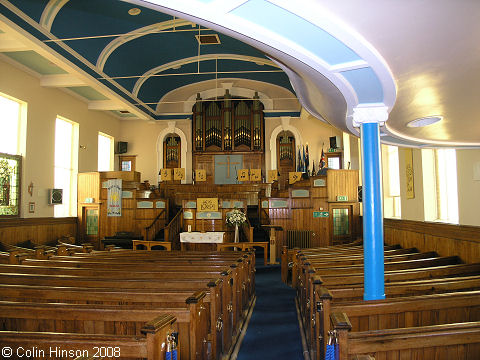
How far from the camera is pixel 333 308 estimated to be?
2539mm

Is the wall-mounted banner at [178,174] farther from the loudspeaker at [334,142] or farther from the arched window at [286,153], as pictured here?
the loudspeaker at [334,142]

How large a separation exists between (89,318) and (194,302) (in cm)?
67

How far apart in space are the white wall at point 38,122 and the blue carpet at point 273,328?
6924 mm

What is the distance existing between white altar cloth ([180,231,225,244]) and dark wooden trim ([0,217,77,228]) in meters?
Result: 4.04

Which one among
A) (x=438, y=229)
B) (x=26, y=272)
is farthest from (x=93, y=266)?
(x=438, y=229)

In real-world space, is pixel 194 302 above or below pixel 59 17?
below

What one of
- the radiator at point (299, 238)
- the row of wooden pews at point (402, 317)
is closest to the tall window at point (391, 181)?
the radiator at point (299, 238)

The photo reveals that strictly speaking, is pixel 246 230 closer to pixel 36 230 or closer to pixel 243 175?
pixel 243 175

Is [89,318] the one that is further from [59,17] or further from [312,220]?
[312,220]

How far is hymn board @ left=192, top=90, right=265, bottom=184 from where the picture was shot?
1540 cm

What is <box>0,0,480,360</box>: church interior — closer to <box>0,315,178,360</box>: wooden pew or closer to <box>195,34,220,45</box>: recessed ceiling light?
<box>0,315,178,360</box>: wooden pew

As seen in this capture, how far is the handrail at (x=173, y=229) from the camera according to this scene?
32.1 feet

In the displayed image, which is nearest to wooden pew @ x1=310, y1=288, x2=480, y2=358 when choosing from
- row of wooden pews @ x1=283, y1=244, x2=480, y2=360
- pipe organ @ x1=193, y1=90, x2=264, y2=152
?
row of wooden pews @ x1=283, y1=244, x2=480, y2=360

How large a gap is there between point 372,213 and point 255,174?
34.4 feet
